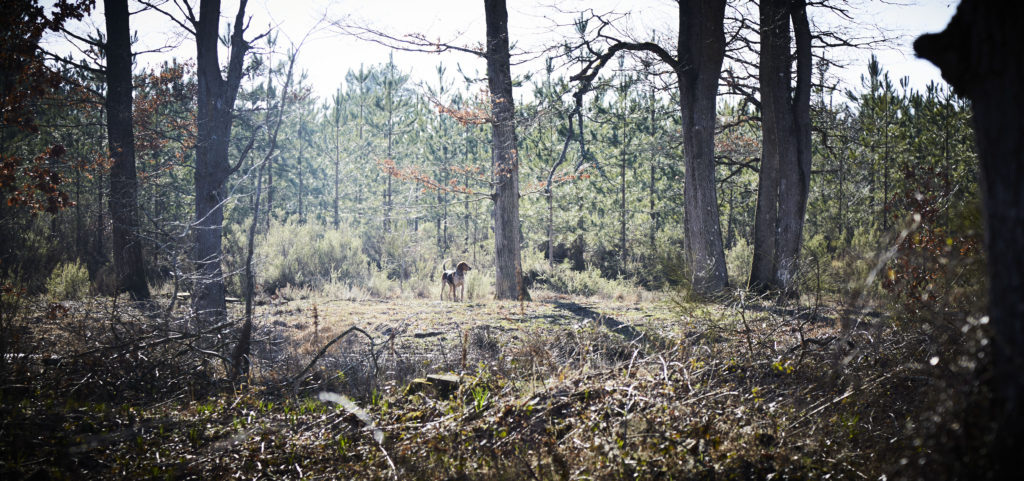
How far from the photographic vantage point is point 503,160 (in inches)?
472

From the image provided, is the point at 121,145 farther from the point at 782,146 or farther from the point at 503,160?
the point at 782,146

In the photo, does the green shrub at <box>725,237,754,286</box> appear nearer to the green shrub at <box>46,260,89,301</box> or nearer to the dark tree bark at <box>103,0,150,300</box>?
the dark tree bark at <box>103,0,150,300</box>

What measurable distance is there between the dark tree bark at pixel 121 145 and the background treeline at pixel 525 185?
43cm

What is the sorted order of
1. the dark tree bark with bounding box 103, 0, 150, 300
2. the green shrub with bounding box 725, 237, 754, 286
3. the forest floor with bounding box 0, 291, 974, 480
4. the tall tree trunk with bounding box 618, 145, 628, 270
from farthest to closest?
the tall tree trunk with bounding box 618, 145, 628, 270
the green shrub with bounding box 725, 237, 754, 286
the dark tree bark with bounding box 103, 0, 150, 300
the forest floor with bounding box 0, 291, 974, 480

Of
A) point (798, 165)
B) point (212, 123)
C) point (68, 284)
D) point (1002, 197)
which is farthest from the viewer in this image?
point (798, 165)

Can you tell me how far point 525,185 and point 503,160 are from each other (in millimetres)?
11417

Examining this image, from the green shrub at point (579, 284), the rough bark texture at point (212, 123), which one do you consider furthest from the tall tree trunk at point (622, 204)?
the rough bark texture at point (212, 123)

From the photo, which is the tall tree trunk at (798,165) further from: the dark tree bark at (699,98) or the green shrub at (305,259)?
the green shrub at (305,259)

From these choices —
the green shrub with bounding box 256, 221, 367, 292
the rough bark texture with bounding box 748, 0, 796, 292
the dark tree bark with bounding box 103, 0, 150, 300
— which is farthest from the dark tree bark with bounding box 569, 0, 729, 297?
the green shrub with bounding box 256, 221, 367, 292

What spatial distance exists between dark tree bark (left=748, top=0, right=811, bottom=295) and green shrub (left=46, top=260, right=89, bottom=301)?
13.0 m

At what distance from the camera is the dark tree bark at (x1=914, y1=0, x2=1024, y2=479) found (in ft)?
5.17

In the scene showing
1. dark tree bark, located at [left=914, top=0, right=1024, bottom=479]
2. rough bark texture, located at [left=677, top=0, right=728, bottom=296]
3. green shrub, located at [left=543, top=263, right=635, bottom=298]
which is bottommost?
green shrub, located at [left=543, top=263, right=635, bottom=298]

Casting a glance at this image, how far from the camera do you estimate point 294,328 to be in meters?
8.43

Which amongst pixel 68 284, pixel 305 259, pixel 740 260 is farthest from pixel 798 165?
pixel 68 284
